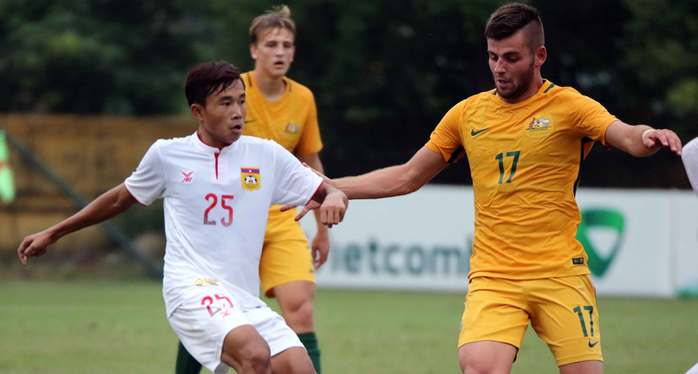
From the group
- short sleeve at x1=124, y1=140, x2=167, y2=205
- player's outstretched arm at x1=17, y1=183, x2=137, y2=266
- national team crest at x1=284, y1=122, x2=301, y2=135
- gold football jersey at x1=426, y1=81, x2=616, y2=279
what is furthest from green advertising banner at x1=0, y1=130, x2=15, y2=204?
gold football jersey at x1=426, y1=81, x2=616, y2=279

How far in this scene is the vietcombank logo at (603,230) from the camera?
46.1ft

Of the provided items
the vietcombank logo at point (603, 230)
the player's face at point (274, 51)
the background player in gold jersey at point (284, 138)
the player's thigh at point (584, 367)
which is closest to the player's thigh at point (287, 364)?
the player's thigh at point (584, 367)

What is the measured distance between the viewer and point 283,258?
19.5 ft

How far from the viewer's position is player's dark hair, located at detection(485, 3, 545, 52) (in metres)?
4.34

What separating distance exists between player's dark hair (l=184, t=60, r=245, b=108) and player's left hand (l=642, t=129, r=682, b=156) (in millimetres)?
2075

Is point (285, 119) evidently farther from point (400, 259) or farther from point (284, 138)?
point (400, 259)

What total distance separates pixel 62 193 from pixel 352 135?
5.75 m

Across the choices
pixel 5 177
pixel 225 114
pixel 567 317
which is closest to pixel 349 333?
pixel 225 114

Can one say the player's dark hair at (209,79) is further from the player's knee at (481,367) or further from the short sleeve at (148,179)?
the player's knee at (481,367)

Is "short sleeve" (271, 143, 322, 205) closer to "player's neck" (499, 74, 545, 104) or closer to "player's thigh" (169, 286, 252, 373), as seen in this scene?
"player's thigh" (169, 286, 252, 373)

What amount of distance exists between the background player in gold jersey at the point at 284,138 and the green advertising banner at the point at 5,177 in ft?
36.5

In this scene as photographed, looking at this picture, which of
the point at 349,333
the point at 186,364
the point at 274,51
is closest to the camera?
the point at 186,364

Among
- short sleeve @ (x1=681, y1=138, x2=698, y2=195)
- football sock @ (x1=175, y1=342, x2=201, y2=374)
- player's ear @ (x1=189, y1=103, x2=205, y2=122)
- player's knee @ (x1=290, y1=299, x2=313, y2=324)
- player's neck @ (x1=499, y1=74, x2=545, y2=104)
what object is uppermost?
player's neck @ (x1=499, y1=74, x2=545, y2=104)

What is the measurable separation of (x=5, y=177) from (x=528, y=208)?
1409 centimetres
